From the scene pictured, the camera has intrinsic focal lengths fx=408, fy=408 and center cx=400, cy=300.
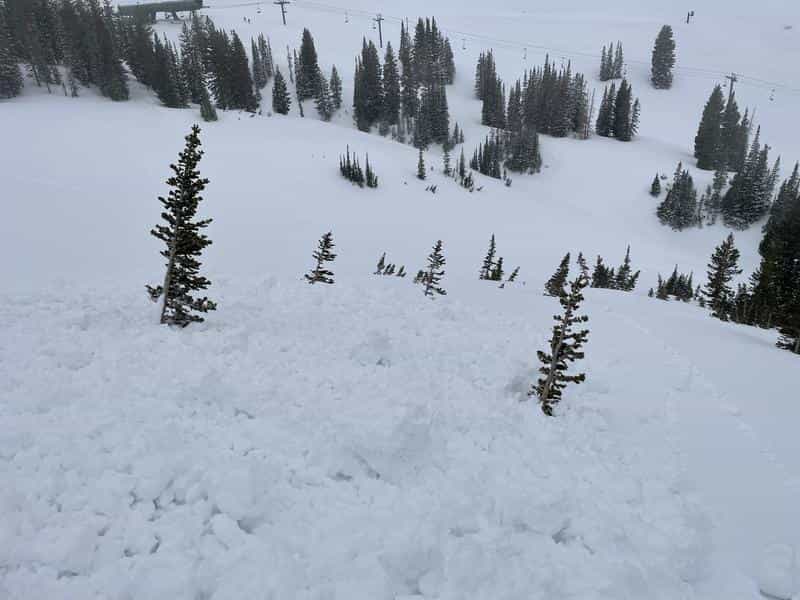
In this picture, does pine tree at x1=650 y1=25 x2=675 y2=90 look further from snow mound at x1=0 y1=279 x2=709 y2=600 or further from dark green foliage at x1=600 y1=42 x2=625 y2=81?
snow mound at x1=0 y1=279 x2=709 y2=600

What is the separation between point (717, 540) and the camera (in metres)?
6.31

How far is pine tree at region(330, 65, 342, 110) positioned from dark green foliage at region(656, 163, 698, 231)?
6845 centimetres

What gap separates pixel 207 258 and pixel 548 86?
88199mm

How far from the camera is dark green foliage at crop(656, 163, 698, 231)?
65812mm

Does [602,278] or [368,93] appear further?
[368,93]

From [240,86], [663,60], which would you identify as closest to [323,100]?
[240,86]

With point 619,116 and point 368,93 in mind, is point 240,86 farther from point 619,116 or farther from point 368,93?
point 619,116

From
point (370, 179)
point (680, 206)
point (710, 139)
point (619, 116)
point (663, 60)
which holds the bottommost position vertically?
point (680, 206)

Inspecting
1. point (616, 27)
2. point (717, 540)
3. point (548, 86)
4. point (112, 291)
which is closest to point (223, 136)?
point (112, 291)

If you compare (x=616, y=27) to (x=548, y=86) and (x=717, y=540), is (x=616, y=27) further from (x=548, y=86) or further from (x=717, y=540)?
(x=717, y=540)

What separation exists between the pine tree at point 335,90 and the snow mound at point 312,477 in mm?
91714

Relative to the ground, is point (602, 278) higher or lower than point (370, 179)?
lower

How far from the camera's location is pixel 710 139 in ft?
257

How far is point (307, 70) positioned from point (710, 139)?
82.6 metres
